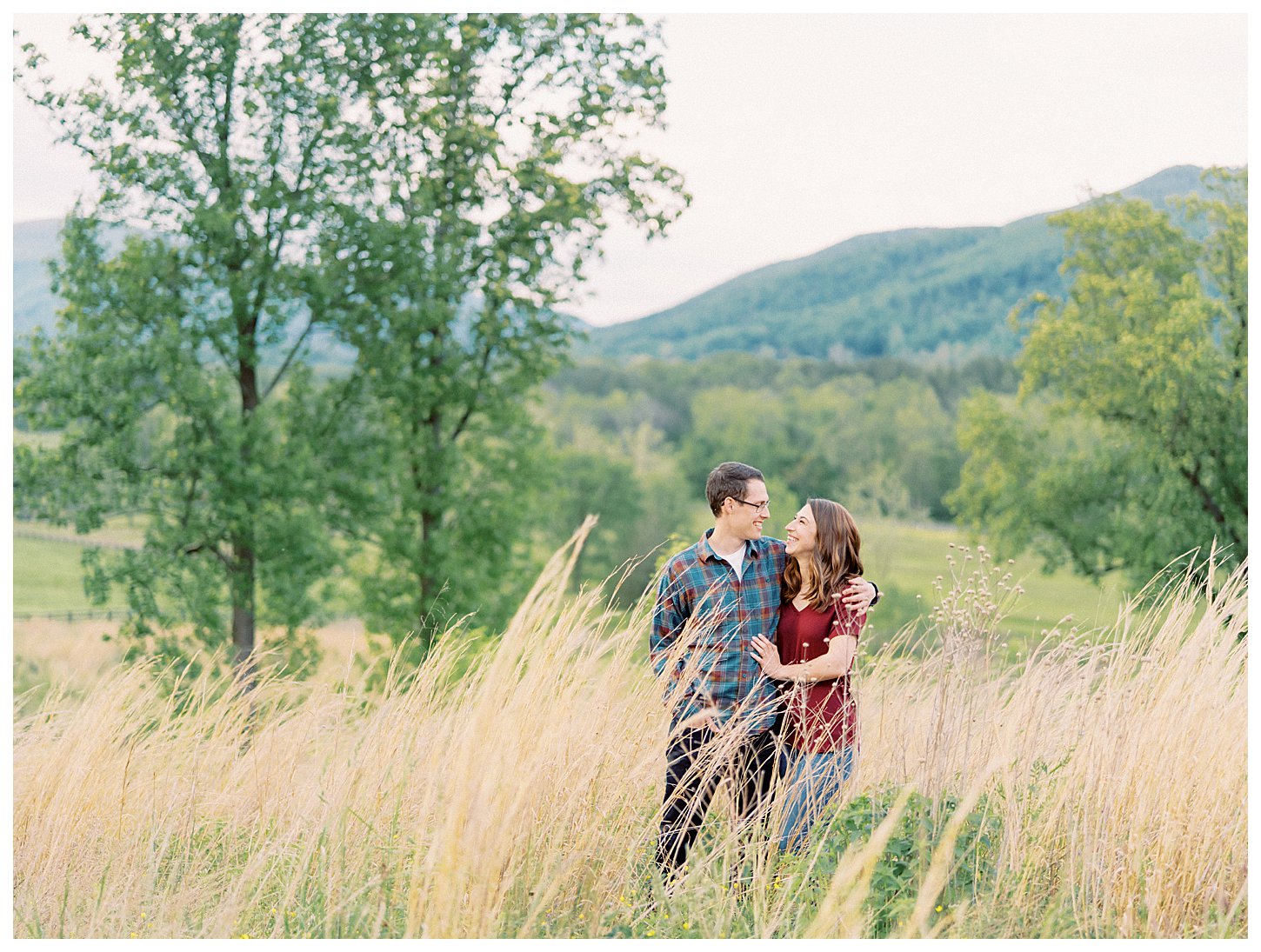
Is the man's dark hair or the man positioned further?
the man's dark hair

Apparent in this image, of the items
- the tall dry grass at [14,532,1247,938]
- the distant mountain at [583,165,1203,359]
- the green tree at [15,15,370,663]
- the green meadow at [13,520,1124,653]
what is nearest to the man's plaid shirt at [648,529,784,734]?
the tall dry grass at [14,532,1247,938]

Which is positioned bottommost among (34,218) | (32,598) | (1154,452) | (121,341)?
(32,598)

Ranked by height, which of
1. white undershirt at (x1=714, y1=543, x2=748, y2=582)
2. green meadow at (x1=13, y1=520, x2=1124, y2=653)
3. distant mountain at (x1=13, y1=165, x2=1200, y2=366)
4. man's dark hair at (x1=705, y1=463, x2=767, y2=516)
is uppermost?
distant mountain at (x1=13, y1=165, x2=1200, y2=366)

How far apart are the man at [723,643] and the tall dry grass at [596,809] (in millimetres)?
104

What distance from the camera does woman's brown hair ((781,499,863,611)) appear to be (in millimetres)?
3402

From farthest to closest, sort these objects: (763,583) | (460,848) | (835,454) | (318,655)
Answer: (835,454) → (318,655) → (763,583) → (460,848)

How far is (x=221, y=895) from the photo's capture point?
3229 millimetres

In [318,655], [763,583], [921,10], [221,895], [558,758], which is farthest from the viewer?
[318,655]

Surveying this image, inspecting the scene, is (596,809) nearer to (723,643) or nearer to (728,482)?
(723,643)

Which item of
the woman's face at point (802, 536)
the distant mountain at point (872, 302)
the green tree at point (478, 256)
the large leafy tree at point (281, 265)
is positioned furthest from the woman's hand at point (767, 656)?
the distant mountain at point (872, 302)

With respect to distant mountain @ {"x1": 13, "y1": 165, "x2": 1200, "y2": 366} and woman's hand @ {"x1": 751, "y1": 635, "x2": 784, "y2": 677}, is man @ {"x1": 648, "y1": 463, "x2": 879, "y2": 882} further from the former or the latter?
distant mountain @ {"x1": 13, "y1": 165, "x2": 1200, "y2": 366}

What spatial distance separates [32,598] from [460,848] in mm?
30323
